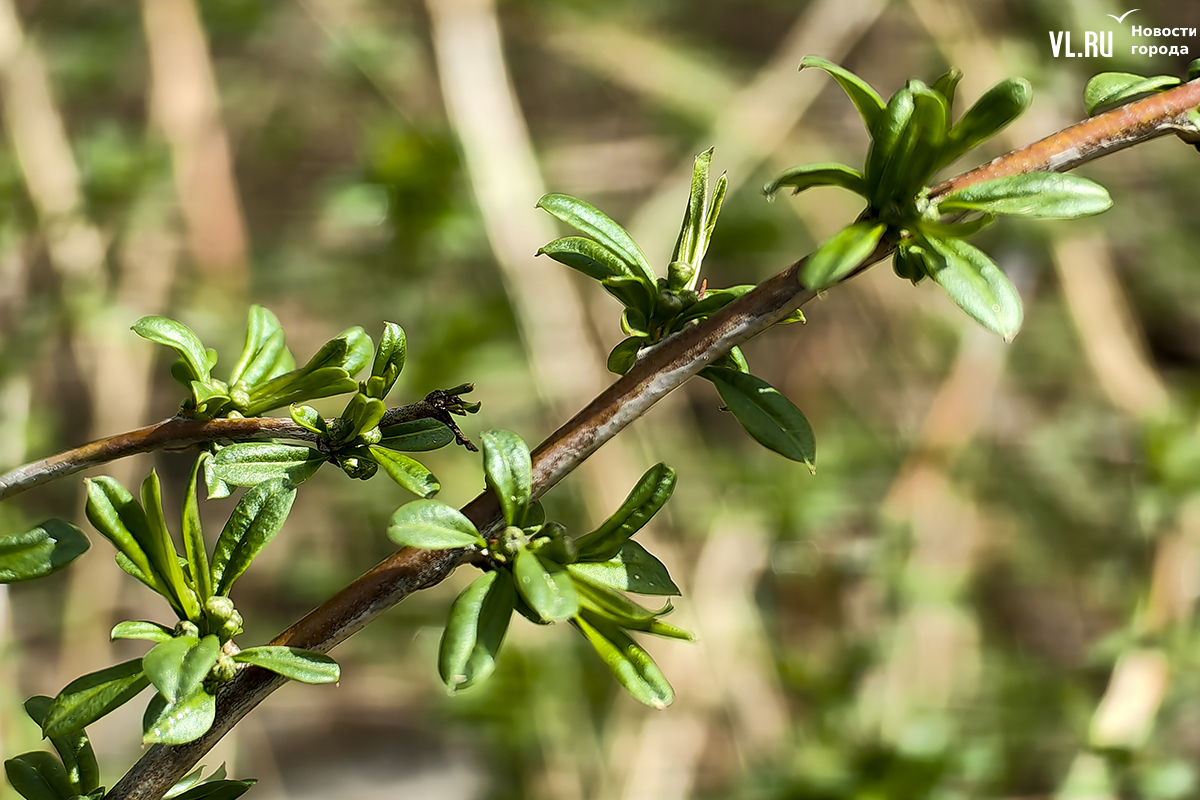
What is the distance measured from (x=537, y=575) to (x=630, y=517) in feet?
0.25

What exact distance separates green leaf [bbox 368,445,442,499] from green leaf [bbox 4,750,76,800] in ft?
0.80

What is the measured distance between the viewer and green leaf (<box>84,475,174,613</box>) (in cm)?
49

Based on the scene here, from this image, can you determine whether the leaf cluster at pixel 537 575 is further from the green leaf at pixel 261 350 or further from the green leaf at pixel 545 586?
the green leaf at pixel 261 350

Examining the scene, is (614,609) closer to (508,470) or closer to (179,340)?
(508,470)

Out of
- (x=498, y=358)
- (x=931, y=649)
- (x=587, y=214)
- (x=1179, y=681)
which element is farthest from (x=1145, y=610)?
(x=587, y=214)

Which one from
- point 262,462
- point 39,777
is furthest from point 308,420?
point 39,777

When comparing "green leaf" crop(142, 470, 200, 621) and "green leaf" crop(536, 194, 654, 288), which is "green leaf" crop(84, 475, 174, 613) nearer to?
"green leaf" crop(142, 470, 200, 621)

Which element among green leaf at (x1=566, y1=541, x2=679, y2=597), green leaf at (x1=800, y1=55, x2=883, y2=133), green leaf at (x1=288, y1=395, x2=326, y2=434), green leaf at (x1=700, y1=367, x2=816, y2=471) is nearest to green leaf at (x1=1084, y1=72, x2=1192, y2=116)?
green leaf at (x1=800, y1=55, x2=883, y2=133)

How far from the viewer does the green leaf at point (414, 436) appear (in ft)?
1.81

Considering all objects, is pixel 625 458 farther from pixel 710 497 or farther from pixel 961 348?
pixel 961 348

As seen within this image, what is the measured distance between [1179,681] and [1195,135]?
124 centimetres

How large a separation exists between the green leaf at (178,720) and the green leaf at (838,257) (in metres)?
0.35

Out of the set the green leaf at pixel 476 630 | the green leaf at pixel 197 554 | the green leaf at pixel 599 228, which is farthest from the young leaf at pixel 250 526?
the green leaf at pixel 599 228

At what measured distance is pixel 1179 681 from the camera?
1.45m
